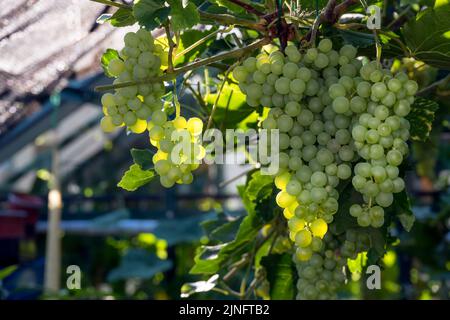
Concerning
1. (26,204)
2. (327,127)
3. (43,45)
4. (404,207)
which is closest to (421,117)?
(404,207)

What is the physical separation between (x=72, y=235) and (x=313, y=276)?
4.43 metres

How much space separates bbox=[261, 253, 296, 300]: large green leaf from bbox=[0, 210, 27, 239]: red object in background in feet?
9.35

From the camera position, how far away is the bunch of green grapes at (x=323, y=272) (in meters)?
0.94

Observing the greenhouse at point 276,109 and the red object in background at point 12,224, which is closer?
the greenhouse at point 276,109

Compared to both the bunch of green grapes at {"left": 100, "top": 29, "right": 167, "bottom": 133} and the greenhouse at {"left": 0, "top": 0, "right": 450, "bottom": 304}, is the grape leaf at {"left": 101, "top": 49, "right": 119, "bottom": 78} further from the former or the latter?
the bunch of green grapes at {"left": 100, "top": 29, "right": 167, "bottom": 133}

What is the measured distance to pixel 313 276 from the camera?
939 mm

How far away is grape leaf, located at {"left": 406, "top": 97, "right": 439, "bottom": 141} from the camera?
2.86 feet

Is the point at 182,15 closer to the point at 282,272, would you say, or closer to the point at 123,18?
the point at 123,18

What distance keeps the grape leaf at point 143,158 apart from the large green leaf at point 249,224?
0.63 feet

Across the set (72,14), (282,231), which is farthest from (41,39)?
(282,231)

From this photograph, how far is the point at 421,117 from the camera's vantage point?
893 mm

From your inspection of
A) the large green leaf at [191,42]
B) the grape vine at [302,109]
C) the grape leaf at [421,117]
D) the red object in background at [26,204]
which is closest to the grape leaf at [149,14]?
the grape vine at [302,109]

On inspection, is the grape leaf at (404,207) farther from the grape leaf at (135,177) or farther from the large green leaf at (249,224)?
the grape leaf at (135,177)

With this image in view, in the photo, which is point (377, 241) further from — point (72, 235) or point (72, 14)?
point (72, 235)
